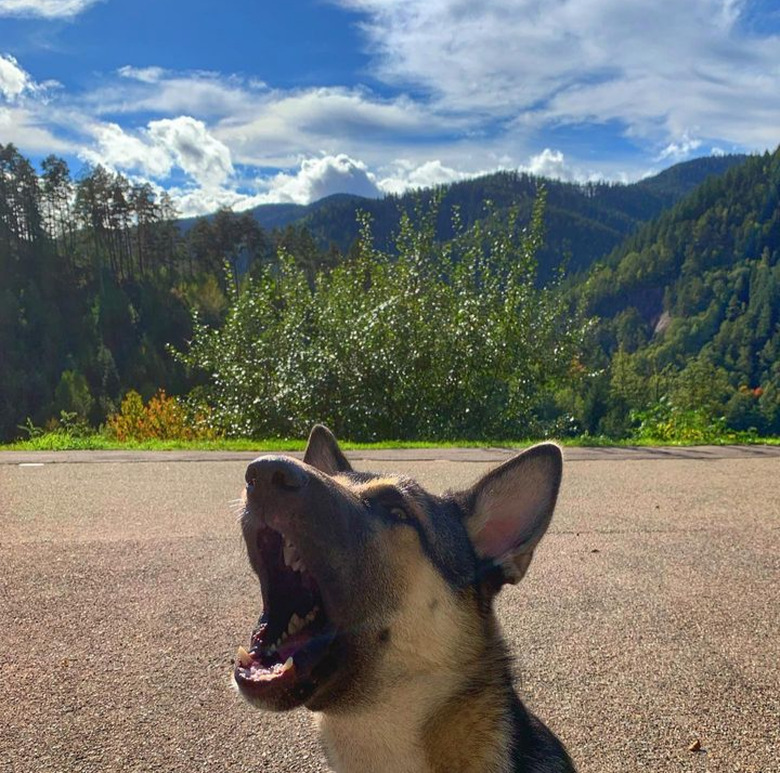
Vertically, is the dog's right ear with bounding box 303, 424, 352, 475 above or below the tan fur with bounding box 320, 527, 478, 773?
above

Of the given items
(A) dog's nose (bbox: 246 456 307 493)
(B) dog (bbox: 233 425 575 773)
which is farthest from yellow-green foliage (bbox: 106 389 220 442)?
(A) dog's nose (bbox: 246 456 307 493)

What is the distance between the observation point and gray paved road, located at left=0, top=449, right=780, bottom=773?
3.68 metres

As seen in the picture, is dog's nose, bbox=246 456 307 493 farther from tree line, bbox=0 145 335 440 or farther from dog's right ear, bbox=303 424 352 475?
tree line, bbox=0 145 335 440

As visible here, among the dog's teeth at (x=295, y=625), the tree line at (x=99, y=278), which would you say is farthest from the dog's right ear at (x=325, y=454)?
the tree line at (x=99, y=278)

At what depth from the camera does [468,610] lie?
3.05 meters

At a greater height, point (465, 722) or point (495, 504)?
point (495, 504)

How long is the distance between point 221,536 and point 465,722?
4608 millimetres

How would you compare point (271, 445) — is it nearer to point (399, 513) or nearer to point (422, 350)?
point (422, 350)

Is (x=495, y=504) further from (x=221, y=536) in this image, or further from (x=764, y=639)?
(x=221, y=536)

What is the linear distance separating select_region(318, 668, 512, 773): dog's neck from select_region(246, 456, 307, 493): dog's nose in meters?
0.97

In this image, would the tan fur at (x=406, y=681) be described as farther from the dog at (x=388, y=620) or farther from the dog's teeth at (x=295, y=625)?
the dog's teeth at (x=295, y=625)

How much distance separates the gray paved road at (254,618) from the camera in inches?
145

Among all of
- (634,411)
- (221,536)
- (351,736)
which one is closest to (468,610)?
(351,736)

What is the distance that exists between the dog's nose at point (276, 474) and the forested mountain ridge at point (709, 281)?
116162mm
